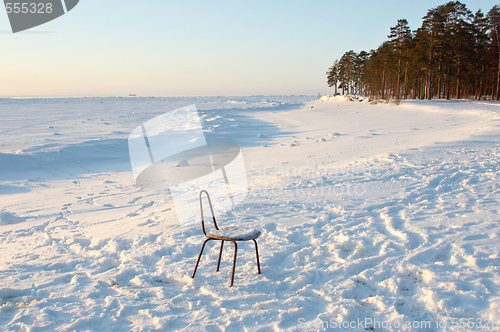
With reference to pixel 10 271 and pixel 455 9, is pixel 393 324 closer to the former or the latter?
pixel 10 271

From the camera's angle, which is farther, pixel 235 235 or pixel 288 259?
pixel 288 259

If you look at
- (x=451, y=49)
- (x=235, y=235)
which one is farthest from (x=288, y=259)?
(x=451, y=49)

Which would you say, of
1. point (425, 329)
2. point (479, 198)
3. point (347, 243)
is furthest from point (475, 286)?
point (479, 198)

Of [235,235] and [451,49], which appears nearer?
[235,235]

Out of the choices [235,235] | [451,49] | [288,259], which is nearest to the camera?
[235,235]

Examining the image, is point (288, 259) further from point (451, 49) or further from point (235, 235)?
point (451, 49)

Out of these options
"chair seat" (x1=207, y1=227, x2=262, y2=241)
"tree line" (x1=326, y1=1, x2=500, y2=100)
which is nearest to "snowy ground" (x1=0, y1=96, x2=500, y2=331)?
"chair seat" (x1=207, y1=227, x2=262, y2=241)

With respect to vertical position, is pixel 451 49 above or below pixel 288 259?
above

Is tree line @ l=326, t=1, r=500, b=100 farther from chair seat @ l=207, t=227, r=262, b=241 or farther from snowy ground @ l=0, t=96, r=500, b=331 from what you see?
chair seat @ l=207, t=227, r=262, b=241

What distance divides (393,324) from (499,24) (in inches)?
1888

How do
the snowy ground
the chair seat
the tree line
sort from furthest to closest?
the tree line < the chair seat < the snowy ground

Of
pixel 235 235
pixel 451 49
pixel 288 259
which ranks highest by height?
pixel 451 49

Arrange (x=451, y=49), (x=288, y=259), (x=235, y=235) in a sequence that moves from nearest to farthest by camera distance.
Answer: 1. (x=235, y=235)
2. (x=288, y=259)
3. (x=451, y=49)

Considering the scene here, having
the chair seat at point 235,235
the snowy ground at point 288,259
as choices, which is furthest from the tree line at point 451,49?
the chair seat at point 235,235
